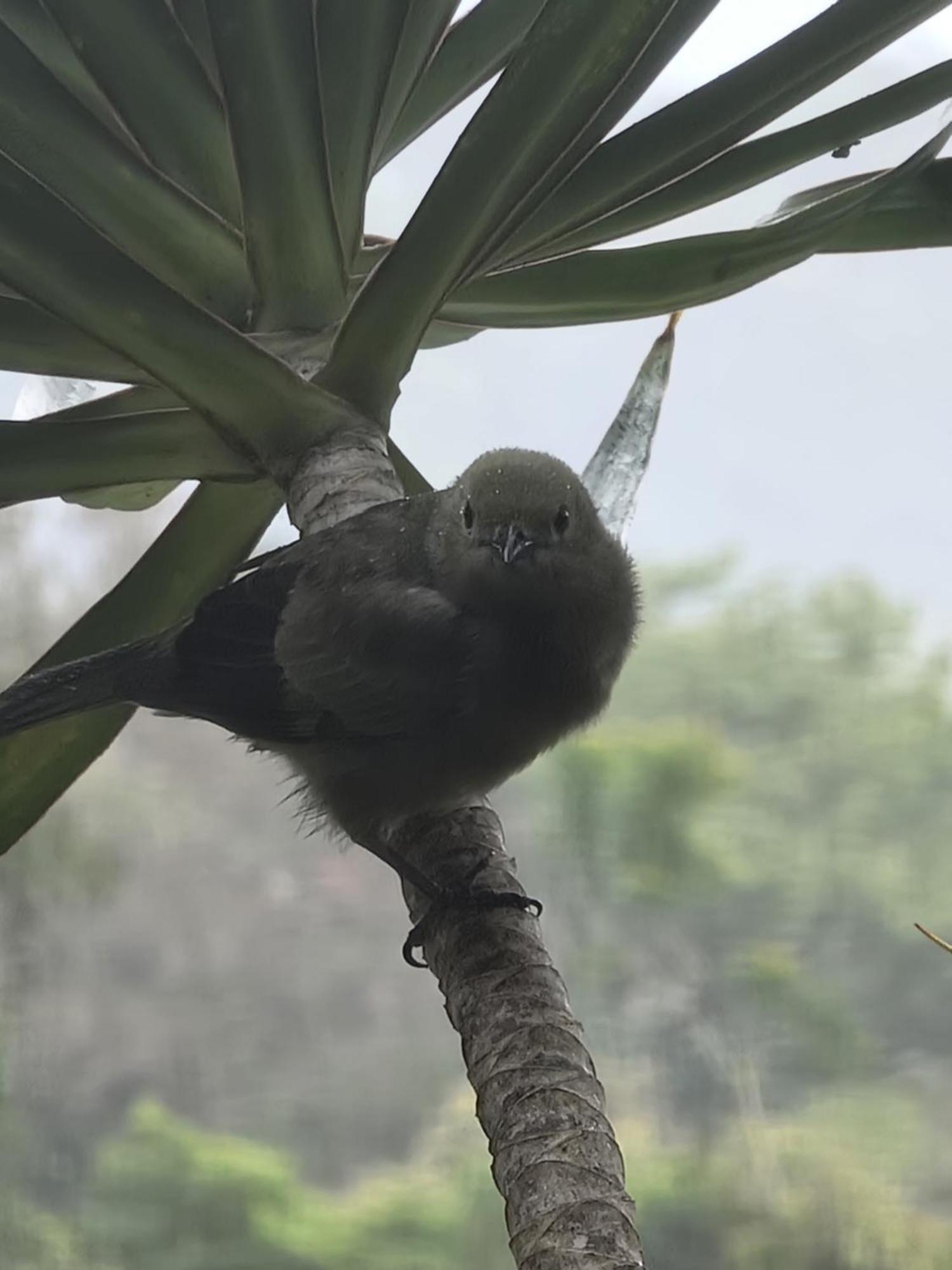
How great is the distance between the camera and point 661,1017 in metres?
1.29

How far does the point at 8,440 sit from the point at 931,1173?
3.25 ft

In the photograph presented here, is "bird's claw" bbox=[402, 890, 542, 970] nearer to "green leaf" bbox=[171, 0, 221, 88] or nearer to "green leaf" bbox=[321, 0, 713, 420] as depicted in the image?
"green leaf" bbox=[321, 0, 713, 420]

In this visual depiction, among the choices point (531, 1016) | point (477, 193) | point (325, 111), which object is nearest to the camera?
point (531, 1016)

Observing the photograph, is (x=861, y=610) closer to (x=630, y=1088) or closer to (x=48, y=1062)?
(x=630, y=1088)

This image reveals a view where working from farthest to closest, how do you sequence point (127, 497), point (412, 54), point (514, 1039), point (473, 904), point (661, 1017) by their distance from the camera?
1. point (661, 1017)
2. point (127, 497)
3. point (412, 54)
4. point (473, 904)
5. point (514, 1039)

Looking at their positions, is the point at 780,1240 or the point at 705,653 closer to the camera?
the point at 780,1240

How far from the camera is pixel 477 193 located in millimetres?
811

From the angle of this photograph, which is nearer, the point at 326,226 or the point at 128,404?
the point at 326,226

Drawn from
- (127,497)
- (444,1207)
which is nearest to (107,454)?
(127,497)

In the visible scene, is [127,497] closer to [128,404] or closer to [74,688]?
[128,404]

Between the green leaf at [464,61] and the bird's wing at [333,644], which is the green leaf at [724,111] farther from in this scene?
the bird's wing at [333,644]

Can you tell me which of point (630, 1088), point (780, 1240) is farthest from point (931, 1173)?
point (630, 1088)

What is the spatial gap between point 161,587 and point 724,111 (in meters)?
0.54

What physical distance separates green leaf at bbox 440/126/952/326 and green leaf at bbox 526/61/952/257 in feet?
0.10
